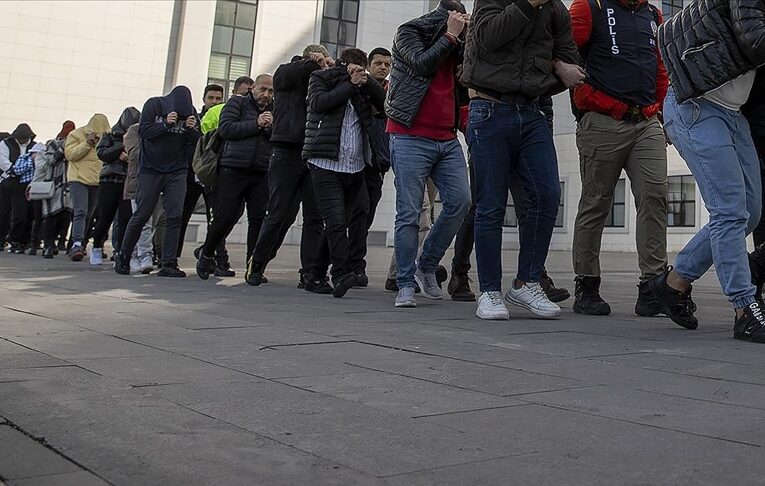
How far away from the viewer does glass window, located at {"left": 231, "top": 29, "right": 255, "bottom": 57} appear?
28.7 metres

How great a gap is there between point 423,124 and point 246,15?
24428mm

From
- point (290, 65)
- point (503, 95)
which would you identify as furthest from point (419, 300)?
point (290, 65)

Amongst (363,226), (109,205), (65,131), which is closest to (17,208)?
(65,131)

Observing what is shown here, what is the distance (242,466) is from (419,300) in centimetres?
452

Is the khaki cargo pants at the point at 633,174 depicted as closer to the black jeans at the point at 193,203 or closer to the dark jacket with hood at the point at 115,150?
the black jeans at the point at 193,203

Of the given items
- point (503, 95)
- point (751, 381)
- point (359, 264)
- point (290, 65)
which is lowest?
point (751, 381)

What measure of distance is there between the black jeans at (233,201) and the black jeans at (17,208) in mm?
6750

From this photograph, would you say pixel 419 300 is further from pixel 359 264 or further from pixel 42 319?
pixel 42 319

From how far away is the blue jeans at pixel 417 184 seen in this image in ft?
19.3

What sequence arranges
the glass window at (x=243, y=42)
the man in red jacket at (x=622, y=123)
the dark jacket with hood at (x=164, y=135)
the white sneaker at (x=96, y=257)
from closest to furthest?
the man in red jacket at (x=622, y=123) < the dark jacket with hood at (x=164, y=135) < the white sneaker at (x=96, y=257) < the glass window at (x=243, y=42)

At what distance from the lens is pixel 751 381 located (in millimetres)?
3039

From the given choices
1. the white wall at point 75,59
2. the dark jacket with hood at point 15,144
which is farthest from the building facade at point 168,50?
the dark jacket with hood at point 15,144

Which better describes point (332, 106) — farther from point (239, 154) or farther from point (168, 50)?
point (168, 50)

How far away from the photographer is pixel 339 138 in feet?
21.7
